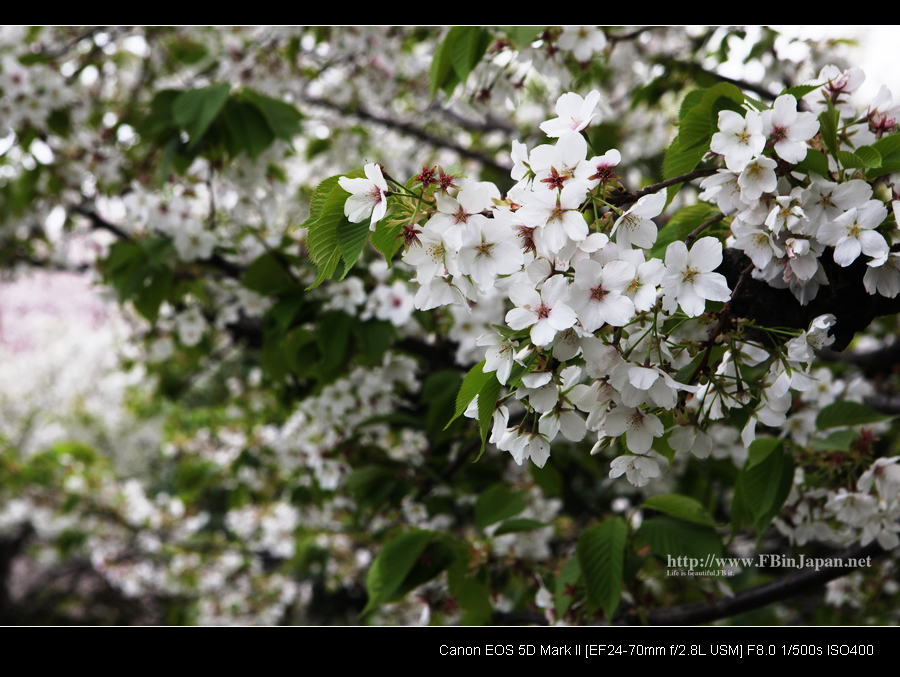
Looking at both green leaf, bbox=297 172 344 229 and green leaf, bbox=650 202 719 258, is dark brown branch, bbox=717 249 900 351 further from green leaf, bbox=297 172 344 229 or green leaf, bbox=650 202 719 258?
green leaf, bbox=297 172 344 229

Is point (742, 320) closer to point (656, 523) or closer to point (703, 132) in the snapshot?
point (703, 132)

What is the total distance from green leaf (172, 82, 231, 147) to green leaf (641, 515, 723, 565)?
150cm

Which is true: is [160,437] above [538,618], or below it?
above

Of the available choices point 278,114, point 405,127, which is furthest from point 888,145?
point 405,127

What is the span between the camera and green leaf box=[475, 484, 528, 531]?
5.34 ft

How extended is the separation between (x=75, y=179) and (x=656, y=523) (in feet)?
8.35

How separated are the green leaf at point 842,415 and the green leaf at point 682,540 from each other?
34cm

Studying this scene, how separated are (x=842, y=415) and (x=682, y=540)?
0.44 meters

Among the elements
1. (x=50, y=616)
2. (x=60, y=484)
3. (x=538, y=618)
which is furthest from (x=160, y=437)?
(x=538, y=618)

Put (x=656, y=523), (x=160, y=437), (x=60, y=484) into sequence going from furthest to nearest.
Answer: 1. (x=160, y=437)
2. (x=60, y=484)
3. (x=656, y=523)

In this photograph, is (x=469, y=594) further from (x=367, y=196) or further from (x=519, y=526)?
(x=367, y=196)

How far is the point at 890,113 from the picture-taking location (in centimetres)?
101

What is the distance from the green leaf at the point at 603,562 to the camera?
1.30m

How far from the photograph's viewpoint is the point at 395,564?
1.50 m
